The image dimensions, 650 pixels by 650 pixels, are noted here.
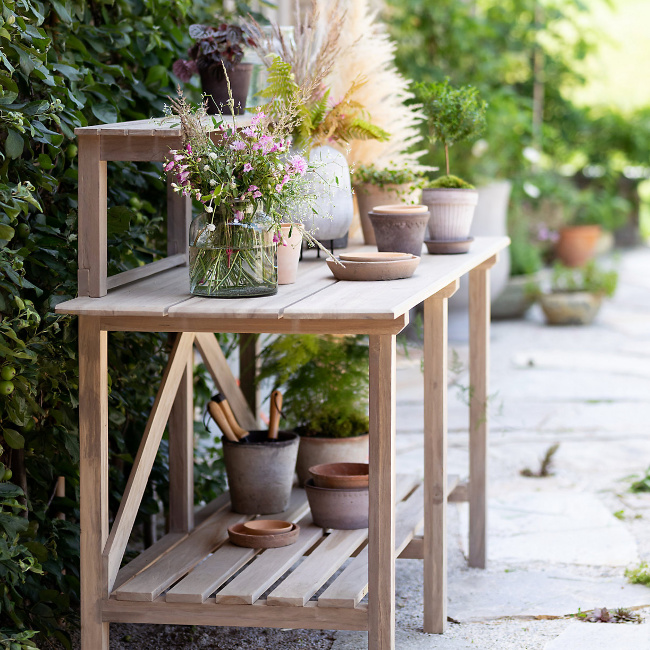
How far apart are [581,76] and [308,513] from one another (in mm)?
7555

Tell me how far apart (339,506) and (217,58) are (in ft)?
3.76

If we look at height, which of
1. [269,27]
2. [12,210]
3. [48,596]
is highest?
[269,27]

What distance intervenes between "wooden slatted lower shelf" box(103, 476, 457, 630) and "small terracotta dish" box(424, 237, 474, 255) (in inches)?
29.7

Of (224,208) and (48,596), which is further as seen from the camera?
(48,596)

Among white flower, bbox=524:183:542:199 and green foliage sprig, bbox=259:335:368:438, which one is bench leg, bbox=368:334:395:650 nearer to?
green foliage sprig, bbox=259:335:368:438

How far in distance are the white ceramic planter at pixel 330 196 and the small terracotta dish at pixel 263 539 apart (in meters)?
0.75

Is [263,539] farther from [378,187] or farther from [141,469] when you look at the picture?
[378,187]

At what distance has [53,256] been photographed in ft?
7.50

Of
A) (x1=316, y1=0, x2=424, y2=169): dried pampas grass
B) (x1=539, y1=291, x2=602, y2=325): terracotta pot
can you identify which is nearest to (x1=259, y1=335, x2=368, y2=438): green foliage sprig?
(x1=316, y1=0, x2=424, y2=169): dried pampas grass

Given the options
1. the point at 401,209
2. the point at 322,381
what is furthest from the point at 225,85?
the point at 322,381

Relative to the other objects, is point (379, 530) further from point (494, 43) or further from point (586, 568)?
point (494, 43)

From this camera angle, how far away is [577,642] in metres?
→ 2.56

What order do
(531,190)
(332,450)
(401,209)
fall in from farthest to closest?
1. (531,190)
2. (332,450)
3. (401,209)

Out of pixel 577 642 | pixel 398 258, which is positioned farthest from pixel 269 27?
pixel 577 642
